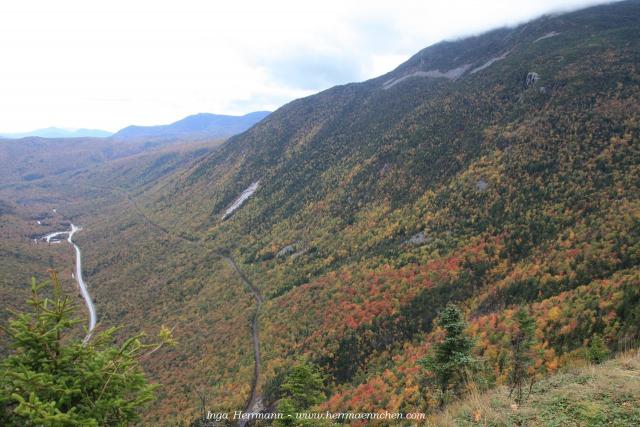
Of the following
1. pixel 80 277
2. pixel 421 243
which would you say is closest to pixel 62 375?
pixel 421 243

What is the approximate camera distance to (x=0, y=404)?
6438 mm

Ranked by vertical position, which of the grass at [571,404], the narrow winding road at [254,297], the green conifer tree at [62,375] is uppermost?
the green conifer tree at [62,375]

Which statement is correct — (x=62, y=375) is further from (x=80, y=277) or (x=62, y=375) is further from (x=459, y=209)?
(x=80, y=277)

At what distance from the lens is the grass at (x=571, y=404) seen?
8.20 m

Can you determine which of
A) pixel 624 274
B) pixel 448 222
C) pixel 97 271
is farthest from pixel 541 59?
pixel 97 271

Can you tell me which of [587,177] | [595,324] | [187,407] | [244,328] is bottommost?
[187,407]

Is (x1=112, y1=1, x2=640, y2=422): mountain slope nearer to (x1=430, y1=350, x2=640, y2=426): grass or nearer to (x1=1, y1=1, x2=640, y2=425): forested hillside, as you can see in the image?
(x1=1, y1=1, x2=640, y2=425): forested hillside

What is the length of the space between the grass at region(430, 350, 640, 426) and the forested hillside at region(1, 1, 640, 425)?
3373mm

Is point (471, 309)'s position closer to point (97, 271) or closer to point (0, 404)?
point (0, 404)

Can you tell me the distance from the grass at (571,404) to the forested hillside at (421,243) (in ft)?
11.1

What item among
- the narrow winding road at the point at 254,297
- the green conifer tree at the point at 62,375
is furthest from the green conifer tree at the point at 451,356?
the narrow winding road at the point at 254,297

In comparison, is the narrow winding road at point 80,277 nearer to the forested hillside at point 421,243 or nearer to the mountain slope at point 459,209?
the forested hillside at point 421,243

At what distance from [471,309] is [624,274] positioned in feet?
42.2

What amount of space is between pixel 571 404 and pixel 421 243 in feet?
146
